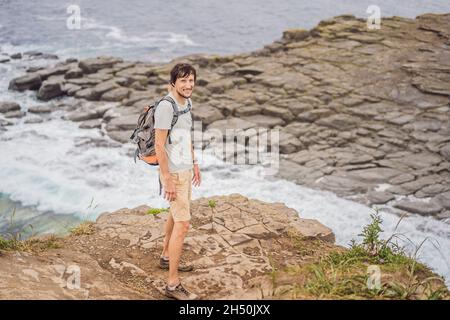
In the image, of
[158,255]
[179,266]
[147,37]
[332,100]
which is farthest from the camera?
[147,37]

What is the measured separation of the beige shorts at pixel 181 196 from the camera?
4801 mm

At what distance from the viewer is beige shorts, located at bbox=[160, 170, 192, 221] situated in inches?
189

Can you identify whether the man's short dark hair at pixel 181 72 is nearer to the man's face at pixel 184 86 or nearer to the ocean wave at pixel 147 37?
the man's face at pixel 184 86

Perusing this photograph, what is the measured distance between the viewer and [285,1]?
1651 inches

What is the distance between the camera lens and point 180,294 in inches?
195

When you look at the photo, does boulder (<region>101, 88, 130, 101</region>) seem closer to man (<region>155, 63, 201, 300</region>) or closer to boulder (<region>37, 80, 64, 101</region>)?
boulder (<region>37, 80, 64, 101</region>)

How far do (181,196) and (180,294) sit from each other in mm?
1077

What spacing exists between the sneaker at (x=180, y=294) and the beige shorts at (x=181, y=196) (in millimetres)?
785

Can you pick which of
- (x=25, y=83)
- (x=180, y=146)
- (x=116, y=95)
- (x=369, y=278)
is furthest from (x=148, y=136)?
(x=25, y=83)

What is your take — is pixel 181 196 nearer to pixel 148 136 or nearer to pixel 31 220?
pixel 148 136

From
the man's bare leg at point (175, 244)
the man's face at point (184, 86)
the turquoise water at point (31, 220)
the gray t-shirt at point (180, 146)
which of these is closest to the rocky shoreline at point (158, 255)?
the man's bare leg at point (175, 244)
